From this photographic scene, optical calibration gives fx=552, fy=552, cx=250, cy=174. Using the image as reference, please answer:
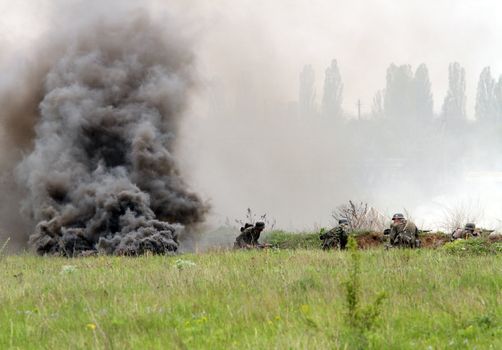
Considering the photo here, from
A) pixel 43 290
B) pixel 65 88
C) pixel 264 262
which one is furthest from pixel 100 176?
pixel 43 290

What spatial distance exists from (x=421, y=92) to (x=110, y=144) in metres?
63.7

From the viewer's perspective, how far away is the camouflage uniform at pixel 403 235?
1846cm

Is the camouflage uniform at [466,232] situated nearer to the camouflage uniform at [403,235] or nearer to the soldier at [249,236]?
the camouflage uniform at [403,235]

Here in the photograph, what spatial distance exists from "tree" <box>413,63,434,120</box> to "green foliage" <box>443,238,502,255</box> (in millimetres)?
66805

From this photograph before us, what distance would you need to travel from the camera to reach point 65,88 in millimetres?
25062

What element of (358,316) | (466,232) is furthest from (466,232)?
(358,316)

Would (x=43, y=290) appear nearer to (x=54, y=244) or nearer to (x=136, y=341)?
(x=136, y=341)

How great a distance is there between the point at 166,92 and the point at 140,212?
7.10 meters

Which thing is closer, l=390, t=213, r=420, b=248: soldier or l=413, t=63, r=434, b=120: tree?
l=390, t=213, r=420, b=248: soldier

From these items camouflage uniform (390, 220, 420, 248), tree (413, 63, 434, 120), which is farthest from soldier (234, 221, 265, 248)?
tree (413, 63, 434, 120)

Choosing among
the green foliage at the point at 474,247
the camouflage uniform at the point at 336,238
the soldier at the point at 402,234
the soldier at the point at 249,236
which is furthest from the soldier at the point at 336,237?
the green foliage at the point at 474,247

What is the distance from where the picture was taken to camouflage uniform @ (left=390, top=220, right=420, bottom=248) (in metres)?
18.5

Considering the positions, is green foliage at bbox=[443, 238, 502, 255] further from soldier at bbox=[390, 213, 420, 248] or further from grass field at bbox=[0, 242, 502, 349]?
grass field at bbox=[0, 242, 502, 349]

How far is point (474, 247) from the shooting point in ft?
52.4
